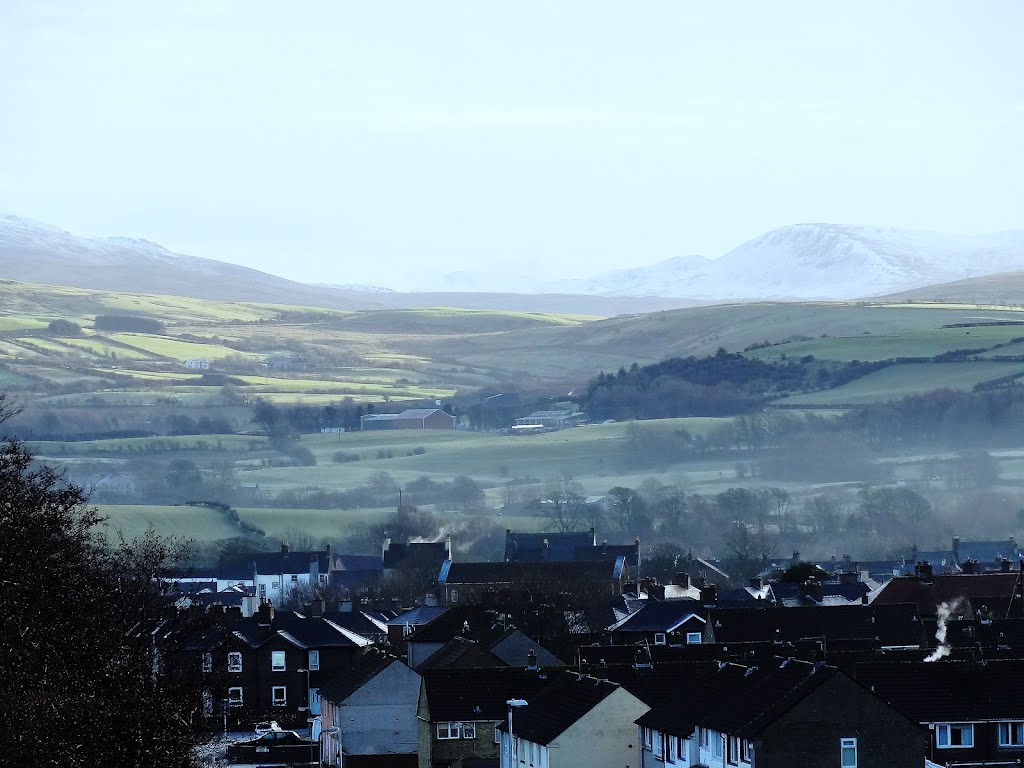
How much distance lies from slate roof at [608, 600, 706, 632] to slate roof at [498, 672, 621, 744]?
76.1 ft

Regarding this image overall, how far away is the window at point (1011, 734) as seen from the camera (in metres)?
52.0

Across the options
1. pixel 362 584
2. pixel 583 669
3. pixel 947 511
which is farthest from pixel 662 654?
pixel 947 511

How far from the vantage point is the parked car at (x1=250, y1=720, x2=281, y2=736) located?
76000 mm

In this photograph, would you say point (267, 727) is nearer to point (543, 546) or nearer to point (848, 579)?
point (848, 579)

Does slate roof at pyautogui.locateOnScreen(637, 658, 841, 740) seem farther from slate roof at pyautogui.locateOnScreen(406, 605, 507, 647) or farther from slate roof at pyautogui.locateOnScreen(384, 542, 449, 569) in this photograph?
slate roof at pyautogui.locateOnScreen(384, 542, 449, 569)

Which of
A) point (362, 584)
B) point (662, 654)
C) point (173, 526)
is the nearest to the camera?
point (662, 654)

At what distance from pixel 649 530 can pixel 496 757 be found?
424 feet

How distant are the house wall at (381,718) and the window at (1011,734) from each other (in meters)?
20.1

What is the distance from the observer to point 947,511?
194000mm

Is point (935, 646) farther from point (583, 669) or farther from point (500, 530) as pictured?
point (500, 530)

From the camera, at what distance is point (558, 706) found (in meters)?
56.3

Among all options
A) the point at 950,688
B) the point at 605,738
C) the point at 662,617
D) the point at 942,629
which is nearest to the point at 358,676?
the point at 605,738

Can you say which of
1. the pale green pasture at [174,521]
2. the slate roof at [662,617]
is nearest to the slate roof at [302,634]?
the slate roof at [662,617]

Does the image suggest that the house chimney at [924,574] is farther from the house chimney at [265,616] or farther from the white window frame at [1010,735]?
the white window frame at [1010,735]
